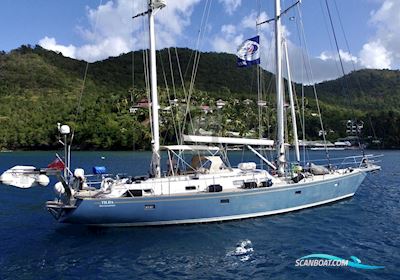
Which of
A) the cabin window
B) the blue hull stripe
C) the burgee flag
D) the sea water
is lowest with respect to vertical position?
the sea water

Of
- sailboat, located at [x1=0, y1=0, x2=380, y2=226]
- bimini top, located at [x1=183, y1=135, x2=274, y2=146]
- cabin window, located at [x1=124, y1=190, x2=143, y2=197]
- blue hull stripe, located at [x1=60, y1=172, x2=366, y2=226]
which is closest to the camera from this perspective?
blue hull stripe, located at [x1=60, y1=172, x2=366, y2=226]

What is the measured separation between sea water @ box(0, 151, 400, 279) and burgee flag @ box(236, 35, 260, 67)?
9.95 metres

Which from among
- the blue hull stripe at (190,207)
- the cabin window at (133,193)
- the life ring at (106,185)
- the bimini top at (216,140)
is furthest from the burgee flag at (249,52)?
the life ring at (106,185)

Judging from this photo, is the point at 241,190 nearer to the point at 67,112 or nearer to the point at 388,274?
the point at 388,274

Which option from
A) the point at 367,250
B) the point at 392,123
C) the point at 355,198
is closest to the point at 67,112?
the point at 392,123

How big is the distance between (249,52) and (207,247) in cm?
1350

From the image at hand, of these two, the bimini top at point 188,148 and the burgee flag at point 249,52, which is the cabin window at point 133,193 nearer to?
the bimini top at point 188,148

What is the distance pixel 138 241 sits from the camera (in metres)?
19.4

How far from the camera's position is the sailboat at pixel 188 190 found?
2036 centimetres
